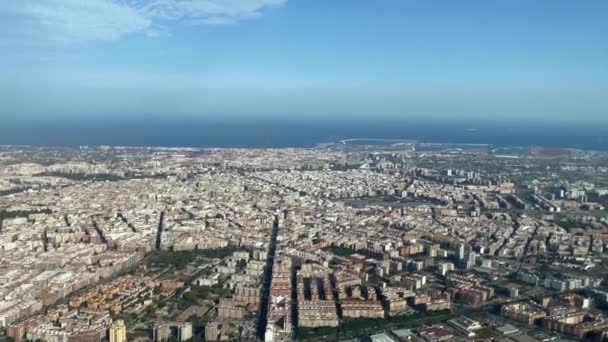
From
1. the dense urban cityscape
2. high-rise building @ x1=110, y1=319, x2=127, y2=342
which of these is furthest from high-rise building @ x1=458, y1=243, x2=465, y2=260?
high-rise building @ x1=110, y1=319, x2=127, y2=342

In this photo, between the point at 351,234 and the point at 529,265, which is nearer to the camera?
the point at 529,265

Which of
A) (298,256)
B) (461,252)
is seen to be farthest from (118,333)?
(461,252)

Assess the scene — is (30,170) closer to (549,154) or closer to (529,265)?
(529,265)

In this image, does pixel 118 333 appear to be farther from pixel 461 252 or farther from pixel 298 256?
pixel 461 252

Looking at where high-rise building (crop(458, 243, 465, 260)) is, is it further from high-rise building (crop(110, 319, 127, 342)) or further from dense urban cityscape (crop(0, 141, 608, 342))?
high-rise building (crop(110, 319, 127, 342))

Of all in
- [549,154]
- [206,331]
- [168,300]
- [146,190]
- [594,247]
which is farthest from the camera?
[549,154]

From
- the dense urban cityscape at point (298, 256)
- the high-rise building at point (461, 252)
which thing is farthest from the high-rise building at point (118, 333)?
the high-rise building at point (461, 252)

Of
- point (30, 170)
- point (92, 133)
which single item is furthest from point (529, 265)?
point (92, 133)

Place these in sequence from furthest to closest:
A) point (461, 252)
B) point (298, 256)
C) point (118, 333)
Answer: point (461, 252) → point (298, 256) → point (118, 333)
